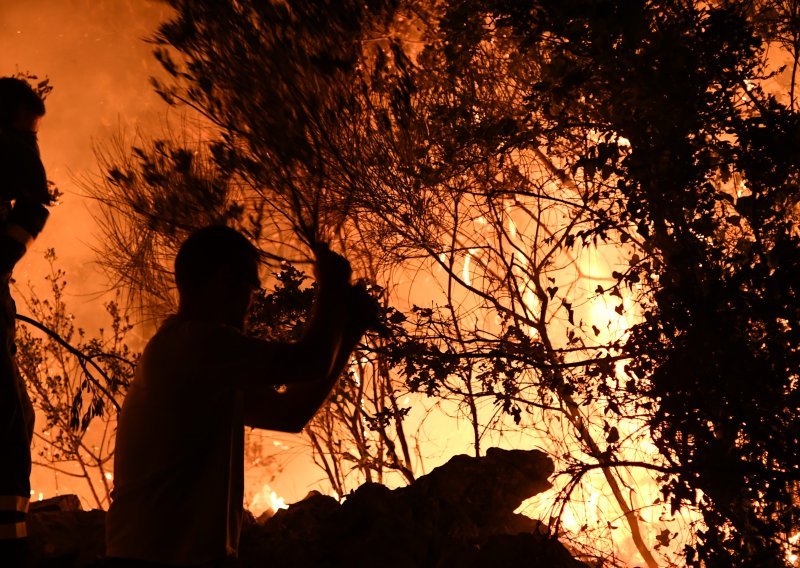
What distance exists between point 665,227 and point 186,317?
3.43 meters

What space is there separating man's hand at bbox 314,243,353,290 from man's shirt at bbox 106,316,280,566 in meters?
0.24

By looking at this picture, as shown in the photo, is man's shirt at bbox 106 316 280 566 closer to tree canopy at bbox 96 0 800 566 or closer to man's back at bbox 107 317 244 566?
man's back at bbox 107 317 244 566

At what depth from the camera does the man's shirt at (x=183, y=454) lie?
1.59 meters

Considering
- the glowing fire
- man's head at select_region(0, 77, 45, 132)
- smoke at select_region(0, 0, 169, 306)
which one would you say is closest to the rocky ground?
man's head at select_region(0, 77, 45, 132)

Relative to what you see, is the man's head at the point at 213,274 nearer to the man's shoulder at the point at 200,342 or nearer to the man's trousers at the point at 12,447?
the man's shoulder at the point at 200,342

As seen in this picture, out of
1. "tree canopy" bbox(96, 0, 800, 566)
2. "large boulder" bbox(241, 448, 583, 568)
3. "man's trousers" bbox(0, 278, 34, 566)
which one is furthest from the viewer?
"large boulder" bbox(241, 448, 583, 568)

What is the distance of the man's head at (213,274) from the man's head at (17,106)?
1.31 m

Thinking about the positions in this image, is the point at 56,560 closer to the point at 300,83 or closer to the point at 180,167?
the point at 180,167

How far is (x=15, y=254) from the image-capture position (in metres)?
2.37

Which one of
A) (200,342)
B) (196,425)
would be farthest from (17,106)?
(196,425)

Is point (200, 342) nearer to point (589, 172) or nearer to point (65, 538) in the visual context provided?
point (589, 172)

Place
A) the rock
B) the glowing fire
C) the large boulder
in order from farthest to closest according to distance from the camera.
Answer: the glowing fire → the rock → the large boulder

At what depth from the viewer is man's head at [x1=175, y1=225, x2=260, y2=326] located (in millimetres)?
1790

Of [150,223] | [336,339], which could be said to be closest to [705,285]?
[336,339]
